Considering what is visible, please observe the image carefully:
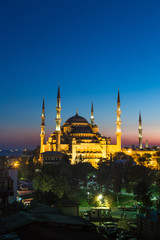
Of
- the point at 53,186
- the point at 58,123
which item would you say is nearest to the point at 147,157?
the point at 58,123

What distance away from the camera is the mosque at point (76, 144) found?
6712cm

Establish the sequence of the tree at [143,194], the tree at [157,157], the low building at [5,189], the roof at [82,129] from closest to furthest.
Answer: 1. the low building at [5,189]
2. the tree at [143,194]
3. the tree at [157,157]
4. the roof at [82,129]

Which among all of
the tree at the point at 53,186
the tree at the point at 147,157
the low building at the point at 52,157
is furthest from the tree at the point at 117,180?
the low building at the point at 52,157

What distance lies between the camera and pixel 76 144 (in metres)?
68.9

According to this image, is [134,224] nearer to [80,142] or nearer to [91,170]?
[91,170]

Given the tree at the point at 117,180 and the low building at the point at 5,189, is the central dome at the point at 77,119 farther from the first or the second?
the low building at the point at 5,189

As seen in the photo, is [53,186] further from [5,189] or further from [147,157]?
[147,157]

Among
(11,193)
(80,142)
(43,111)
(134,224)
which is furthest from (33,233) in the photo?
(43,111)

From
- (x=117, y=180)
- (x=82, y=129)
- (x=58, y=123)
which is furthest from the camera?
(x=82, y=129)

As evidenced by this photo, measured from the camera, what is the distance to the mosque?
67.1 meters

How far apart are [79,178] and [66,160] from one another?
10.0 metres

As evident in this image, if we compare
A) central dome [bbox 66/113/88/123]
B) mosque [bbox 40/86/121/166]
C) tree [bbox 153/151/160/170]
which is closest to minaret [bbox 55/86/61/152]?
mosque [bbox 40/86/121/166]

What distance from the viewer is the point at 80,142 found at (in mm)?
70688

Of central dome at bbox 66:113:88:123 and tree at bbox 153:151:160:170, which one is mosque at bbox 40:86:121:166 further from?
tree at bbox 153:151:160:170
